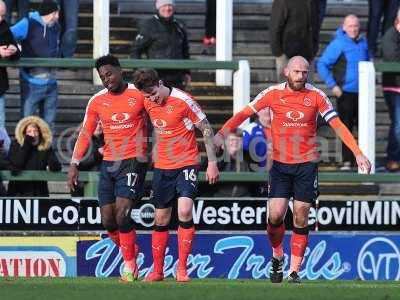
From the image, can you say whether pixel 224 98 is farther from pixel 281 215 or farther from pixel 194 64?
pixel 281 215

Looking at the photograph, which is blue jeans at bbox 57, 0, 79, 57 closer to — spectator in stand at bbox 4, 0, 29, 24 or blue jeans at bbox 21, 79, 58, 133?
spectator in stand at bbox 4, 0, 29, 24

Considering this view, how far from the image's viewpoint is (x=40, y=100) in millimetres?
16281

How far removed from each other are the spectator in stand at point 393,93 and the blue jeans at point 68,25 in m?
3.53

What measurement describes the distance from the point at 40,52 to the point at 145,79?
314 cm

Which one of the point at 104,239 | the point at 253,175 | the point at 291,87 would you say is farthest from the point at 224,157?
the point at 291,87

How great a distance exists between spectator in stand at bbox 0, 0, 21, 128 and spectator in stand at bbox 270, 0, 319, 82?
3.17 metres

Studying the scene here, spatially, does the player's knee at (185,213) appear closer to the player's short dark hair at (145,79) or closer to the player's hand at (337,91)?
the player's short dark hair at (145,79)

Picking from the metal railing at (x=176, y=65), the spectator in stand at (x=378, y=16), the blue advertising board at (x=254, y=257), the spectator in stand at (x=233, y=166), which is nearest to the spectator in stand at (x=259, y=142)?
the spectator in stand at (x=233, y=166)

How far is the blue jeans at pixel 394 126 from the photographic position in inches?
670

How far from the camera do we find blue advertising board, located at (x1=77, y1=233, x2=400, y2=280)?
52.8 ft

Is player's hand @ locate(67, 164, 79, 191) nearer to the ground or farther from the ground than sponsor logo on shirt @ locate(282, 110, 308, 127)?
nearer to the ground

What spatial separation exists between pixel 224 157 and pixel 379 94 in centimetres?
277

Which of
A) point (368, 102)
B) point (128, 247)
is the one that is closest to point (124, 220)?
point (128, 247)

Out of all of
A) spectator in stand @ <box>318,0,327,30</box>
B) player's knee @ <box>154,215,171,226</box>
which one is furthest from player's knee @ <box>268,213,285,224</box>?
spectator in stand @ <box>318,0,327,30</box>
